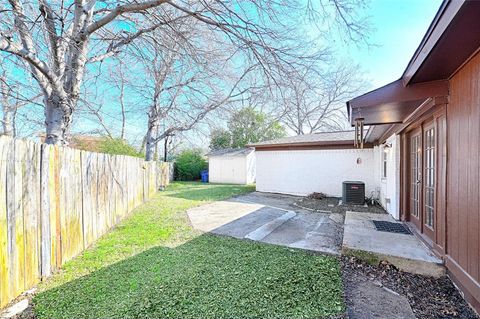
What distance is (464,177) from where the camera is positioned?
2.80 m

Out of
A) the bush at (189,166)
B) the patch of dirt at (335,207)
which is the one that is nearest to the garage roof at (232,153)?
the bush at (189,166)

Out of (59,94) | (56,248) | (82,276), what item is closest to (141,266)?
(82,276)

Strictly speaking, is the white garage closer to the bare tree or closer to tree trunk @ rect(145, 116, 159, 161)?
tree trunk @ rect(145, 116, 159, 161)

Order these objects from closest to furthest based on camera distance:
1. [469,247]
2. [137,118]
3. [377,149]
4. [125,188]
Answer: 1. [469,247]
2. [125,188]
3. [377,149]
4. [137,118]

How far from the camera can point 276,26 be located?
4305 millimetres

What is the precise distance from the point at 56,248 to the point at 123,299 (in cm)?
151

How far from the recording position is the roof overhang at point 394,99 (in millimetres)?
3359

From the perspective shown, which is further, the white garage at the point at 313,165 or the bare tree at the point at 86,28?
the white garage at the point at 313,165

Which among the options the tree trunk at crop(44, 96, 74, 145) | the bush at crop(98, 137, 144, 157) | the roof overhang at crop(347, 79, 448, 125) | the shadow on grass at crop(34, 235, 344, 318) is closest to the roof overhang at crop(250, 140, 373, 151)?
the roof overhang at crop(347, 79, 448, 125)

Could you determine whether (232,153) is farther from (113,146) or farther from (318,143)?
(318,143)

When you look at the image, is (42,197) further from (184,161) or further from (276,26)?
(184,161)

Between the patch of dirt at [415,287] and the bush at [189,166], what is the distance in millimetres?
18968

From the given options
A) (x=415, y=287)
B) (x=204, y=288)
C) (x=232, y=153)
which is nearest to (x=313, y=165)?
(x=415, y=287)

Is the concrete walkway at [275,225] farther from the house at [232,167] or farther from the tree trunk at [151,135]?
the house at [232,167]
